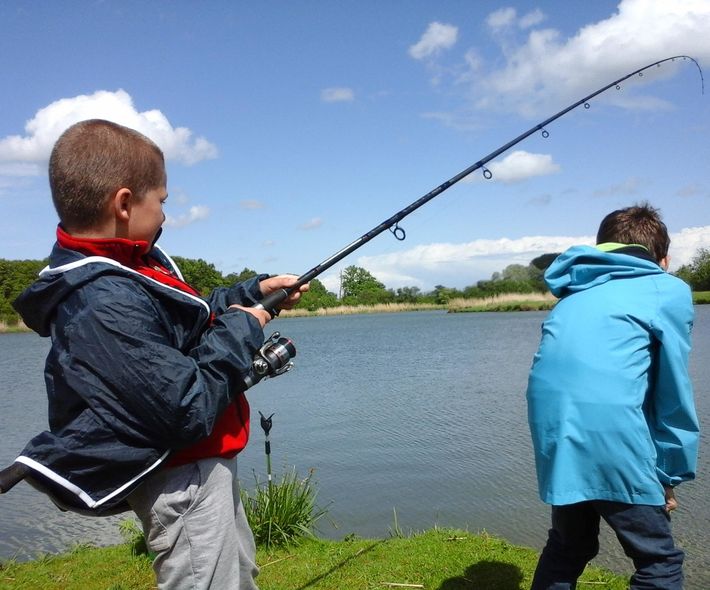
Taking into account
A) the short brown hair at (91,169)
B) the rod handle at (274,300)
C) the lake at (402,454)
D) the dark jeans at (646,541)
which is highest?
the short brown hair at (91,169)

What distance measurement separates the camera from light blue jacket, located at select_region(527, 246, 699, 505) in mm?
2441

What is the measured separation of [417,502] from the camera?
6.22m

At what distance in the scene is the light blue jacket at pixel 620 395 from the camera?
244 cm

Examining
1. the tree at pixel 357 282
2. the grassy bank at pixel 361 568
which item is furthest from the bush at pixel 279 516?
the tree at pixel 357 282

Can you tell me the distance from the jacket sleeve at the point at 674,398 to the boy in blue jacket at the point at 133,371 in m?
1.58

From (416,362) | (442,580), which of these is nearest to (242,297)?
(442,580)

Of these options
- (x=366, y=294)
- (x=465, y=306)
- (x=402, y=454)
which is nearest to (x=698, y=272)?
(x=465, y=306)

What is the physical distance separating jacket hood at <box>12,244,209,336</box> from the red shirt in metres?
0.03

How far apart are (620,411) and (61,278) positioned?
2.00 meters

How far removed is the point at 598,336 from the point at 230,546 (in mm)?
1585

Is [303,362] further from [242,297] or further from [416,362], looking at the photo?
[242,297]

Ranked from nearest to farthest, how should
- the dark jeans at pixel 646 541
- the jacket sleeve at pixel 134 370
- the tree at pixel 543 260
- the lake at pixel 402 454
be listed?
the jacket sleeve at pixel 134 370 → the dark jeans at pixel 646 541 → the tree at pixel 543 260 → the lake at pixel 402 454

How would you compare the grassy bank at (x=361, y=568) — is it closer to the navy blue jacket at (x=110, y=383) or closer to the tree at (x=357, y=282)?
the navy blue jacket at (x=110, y=383)

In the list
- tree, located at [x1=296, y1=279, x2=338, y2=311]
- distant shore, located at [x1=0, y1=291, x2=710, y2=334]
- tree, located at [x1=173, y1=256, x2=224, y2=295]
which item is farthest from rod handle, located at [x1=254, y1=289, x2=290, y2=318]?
tree, located at [x1=296, y1=279, x2=338, y2=311]
